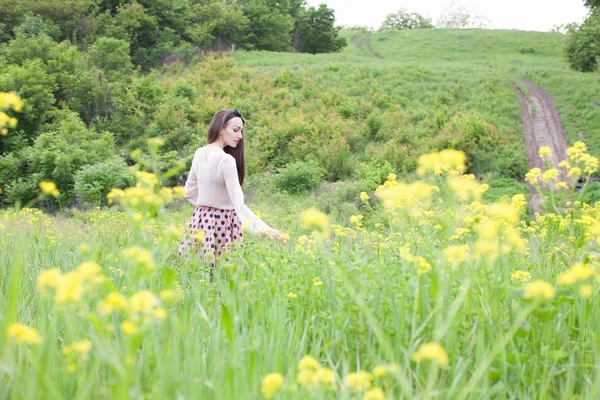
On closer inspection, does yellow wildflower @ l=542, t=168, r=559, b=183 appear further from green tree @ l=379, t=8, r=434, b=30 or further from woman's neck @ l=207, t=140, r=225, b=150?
green tree @ l=379, t=8, r=434, b=30

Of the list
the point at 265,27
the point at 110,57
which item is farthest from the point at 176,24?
the point at 110,57

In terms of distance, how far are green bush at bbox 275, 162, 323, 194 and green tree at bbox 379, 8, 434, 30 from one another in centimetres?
6236

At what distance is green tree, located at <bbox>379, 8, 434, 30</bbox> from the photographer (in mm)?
69250

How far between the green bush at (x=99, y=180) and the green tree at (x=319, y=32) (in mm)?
28420

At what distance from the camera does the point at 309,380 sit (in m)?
1.25

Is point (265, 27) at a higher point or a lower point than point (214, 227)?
higher

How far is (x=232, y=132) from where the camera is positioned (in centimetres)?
406

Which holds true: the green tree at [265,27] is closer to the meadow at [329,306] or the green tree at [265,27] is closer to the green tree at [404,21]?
the meadow at [329,306]

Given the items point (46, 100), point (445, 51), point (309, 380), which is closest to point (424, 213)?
point (309, 380)

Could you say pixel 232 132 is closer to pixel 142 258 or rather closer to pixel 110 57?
pixel 142 258

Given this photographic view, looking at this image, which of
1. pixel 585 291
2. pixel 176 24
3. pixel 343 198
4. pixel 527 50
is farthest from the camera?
pixel 527 50

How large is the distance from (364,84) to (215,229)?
56.7 feet

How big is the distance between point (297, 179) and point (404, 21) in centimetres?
6463

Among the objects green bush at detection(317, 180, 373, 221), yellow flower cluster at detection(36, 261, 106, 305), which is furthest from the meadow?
green bush at detection(317, 180, 373, 221)
